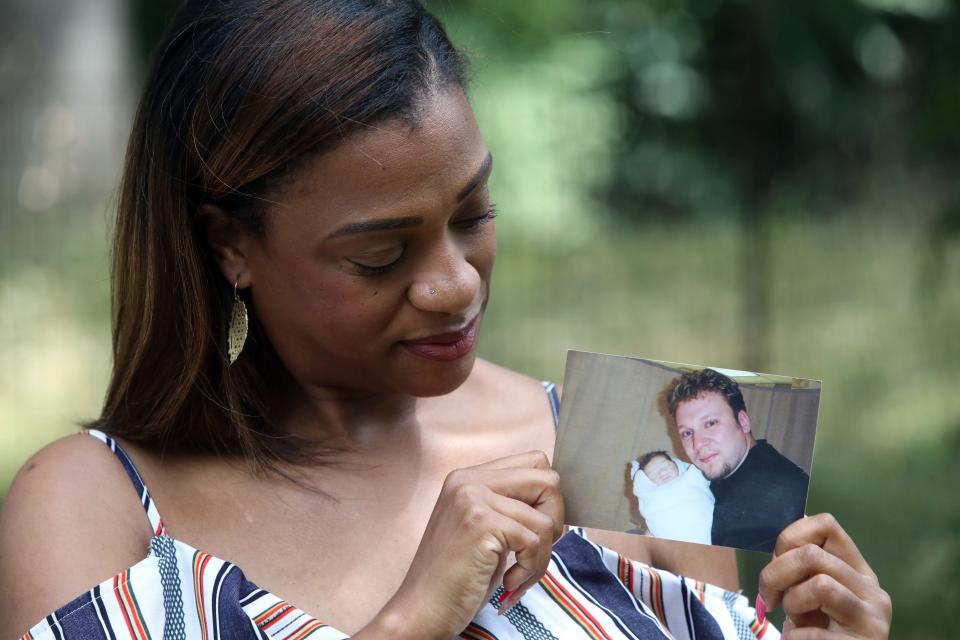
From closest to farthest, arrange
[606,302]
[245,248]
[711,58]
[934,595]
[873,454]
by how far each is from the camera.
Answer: [245,248] < [934,595] < [873,454] < [606,302] < [711,58]

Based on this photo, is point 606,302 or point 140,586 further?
point 606,302

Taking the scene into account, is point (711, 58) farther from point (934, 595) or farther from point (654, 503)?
point (654, 503)

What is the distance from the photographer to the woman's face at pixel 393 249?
168cm

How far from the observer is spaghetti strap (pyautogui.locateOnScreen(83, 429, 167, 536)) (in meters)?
1.78

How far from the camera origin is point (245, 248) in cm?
184

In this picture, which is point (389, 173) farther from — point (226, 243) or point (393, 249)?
point (226, 243)

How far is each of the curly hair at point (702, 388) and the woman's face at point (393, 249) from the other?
1.10ft

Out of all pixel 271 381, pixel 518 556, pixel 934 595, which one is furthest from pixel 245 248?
pixel 934 595

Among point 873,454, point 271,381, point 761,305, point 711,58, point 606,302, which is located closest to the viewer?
point 271,381

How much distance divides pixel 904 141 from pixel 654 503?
443cm

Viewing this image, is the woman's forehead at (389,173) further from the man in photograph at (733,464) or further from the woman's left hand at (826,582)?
the woman's left hand at (826,582)

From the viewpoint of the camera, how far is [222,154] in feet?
5.82

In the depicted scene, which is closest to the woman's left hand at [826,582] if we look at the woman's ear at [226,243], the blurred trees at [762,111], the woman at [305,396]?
the woman at [305,396]

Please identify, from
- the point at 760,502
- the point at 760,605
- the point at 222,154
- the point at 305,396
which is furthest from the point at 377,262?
the point at 760,605
